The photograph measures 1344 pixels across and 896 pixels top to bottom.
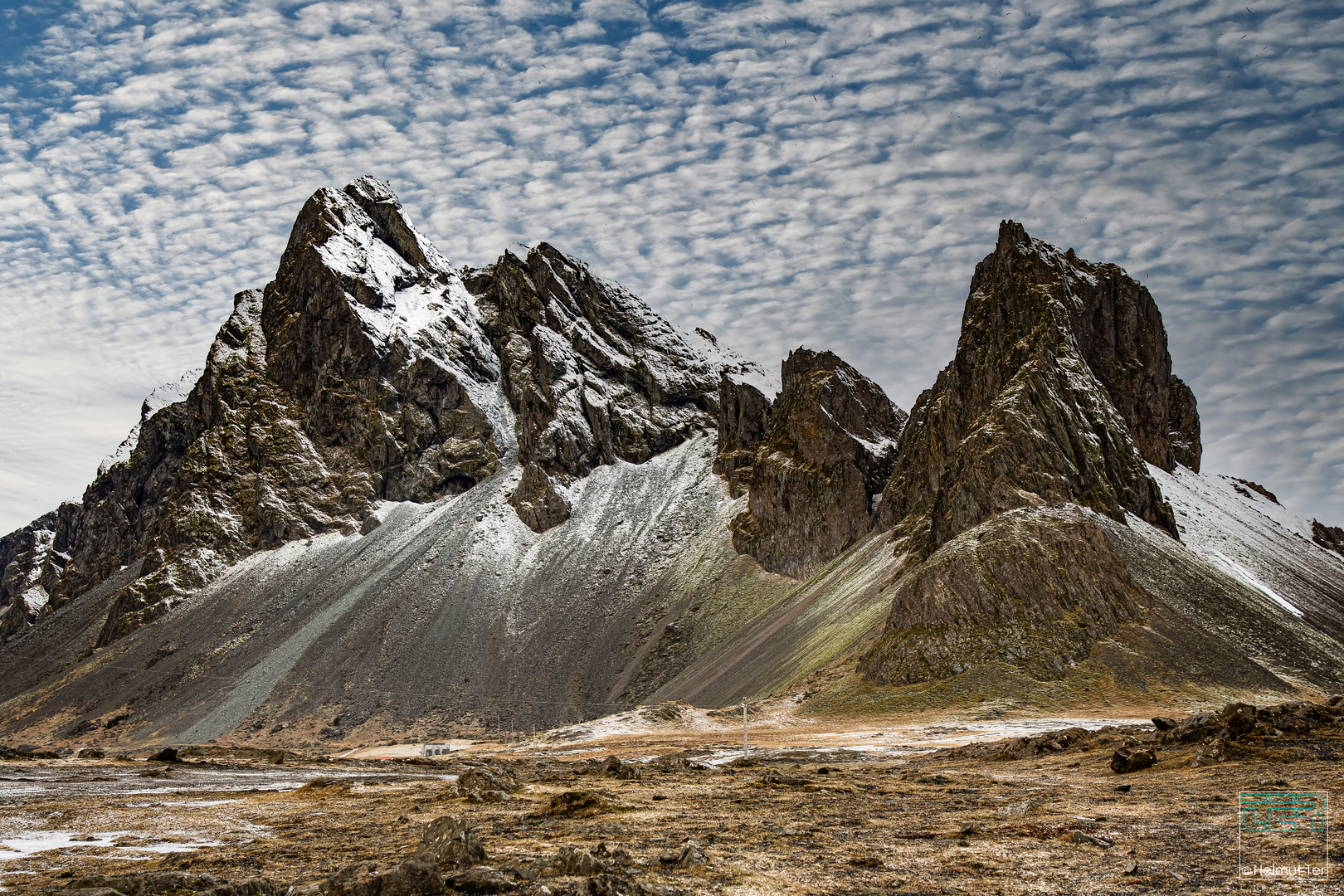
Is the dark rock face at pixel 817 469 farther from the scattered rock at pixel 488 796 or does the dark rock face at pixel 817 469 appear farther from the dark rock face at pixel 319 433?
the scattered rock at pixel 488 796

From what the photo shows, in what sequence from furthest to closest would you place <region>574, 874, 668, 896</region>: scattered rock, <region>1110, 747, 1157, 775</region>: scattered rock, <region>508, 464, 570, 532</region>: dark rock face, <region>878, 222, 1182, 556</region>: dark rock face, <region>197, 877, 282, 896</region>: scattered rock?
<region>508, 464, 570, 532</region>: dark rock face
<region>878, 222, 1182, 556</region>: dark rock face
<region>1110, 747, 1157, 775</region>: scattered rock
<region>197, 877, 282, 896</region>: scattered rock
<region>574, 874, 668, 896</region>: scattered rock

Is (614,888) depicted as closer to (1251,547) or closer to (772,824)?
(772,824)

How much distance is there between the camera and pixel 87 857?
21484mm

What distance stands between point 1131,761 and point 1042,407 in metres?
78.3

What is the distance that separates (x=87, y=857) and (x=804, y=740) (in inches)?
2031

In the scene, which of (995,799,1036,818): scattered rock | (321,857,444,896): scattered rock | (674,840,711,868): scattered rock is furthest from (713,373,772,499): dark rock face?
(321,857,444,896): scattered rock

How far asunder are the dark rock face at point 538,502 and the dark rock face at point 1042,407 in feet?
195

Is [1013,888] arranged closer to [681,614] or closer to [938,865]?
[938,865]

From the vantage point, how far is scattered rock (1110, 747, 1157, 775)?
103ft

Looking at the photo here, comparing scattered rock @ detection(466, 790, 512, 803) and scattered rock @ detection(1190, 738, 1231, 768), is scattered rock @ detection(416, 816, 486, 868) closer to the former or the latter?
scattered rock @ detection(466, 790, 512, 803)

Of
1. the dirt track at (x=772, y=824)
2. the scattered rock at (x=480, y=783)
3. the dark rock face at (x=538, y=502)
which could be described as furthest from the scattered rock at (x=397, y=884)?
the dark rock face at (x=538, y=502)

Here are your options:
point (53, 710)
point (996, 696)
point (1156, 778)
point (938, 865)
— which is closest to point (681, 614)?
point (996, 696)

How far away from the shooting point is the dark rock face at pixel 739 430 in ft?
534

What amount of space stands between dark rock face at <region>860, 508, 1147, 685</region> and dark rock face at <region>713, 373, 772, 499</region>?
231 ft
